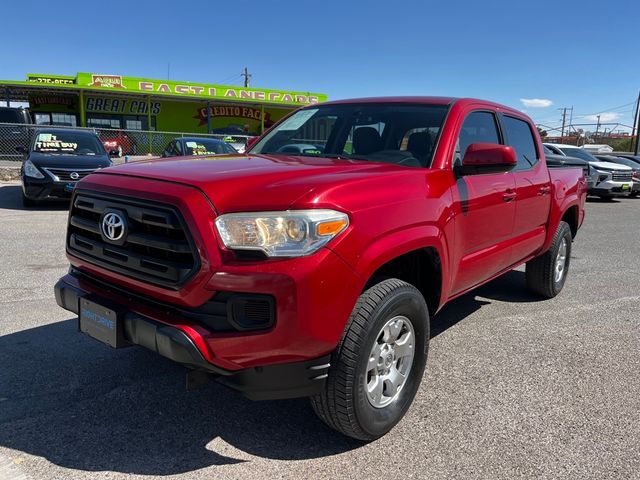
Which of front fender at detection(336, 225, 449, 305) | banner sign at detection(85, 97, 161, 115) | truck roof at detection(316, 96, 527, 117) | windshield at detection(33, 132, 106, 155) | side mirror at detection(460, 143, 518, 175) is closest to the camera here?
front fender at detection(336, 225, 449, 305)

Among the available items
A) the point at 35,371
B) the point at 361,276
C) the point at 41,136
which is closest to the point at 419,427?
the point at 361,276

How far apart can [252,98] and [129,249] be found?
30864 mm

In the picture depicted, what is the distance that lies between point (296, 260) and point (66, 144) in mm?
10609

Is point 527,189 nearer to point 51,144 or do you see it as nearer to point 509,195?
point 509,195

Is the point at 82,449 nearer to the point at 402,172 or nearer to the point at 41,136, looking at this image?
the point at 402,172

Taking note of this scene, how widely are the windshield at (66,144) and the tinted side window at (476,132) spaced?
9.29 metres

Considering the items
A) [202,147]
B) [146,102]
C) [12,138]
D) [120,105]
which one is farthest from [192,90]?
[202,147]

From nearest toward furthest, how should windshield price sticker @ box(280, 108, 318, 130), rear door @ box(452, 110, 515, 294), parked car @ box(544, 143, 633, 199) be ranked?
1. rear door @ box(452, 110, 515, 294)
2. windshield price sticker @ box(280, 108, 318, 130)
3. parked car @ box(544, 143, 633, 199)

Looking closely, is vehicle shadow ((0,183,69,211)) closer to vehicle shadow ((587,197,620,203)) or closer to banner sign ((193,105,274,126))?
vehicle shadow ((587,197,620,203))

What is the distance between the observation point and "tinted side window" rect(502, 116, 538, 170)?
14.8ft

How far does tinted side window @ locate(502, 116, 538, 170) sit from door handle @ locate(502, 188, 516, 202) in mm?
402

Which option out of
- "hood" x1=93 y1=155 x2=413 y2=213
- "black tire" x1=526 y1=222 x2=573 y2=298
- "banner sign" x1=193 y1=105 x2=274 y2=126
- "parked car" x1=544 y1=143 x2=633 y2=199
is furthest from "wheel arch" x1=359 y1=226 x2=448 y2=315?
"banner sign" x1=193 y1=105 x2=274 y2=126

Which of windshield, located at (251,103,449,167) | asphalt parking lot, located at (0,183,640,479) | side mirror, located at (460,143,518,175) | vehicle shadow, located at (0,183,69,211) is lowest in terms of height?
asphalt parking lot, located at (0,183,640,479)

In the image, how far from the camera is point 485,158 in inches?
127
